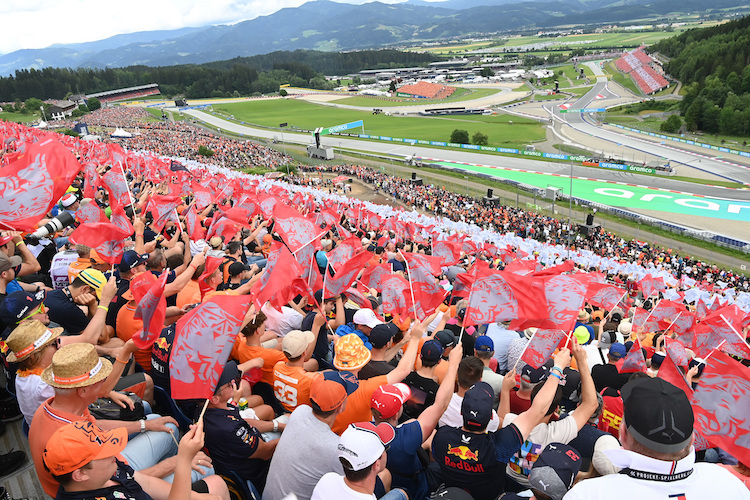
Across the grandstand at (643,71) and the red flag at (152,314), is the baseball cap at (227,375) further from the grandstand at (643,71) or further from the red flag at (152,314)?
the grandstand at (643,71)

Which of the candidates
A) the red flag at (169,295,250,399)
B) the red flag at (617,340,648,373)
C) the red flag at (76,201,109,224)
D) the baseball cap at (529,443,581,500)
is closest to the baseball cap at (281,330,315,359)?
the red flag at (169,295,250,399)

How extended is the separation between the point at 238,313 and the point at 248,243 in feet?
25.0

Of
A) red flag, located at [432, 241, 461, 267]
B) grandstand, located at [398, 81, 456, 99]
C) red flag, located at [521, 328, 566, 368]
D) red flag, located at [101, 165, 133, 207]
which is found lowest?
red flag, located at [432, 241, 461, 267]

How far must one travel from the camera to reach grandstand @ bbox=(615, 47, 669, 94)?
98.1 metres

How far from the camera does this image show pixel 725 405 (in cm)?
396

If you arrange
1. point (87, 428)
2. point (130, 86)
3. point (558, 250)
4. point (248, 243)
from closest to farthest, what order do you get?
point (87, 428) → point (248, 243) → point (558, 250) → point (130, 86)

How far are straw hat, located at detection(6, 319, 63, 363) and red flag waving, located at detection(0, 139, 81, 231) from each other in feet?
10.6

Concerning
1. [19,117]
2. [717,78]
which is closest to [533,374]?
[717,78]

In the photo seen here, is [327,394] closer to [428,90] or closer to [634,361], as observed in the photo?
[634,361]

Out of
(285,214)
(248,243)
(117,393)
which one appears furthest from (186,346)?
(248,243)

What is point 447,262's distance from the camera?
12.0 m

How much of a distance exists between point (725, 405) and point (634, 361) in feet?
4.91

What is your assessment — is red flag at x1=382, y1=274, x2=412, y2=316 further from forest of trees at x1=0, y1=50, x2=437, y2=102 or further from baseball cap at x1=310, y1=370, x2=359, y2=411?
forest of trees at x1=0, y1=50, x2=437, y2=102

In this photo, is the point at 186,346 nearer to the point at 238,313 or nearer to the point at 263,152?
the point at 238,313
